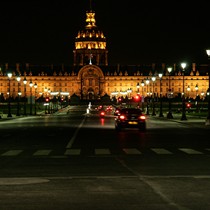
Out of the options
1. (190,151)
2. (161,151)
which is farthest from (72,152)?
(190,151)

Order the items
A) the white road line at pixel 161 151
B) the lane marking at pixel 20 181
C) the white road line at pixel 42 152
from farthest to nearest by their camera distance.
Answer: the white road line at pixel 161 151 < the white road line at pixel 42 152 < the lane marking at pixel 20 181

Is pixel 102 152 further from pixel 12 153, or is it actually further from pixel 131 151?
pixel 12 153

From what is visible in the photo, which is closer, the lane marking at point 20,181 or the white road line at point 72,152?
the lane marking at point 20,181

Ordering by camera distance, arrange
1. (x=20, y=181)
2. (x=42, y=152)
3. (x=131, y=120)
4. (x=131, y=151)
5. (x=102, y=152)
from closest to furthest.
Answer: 1. (x=20, y=181)
2. (x=102, y=152)
3. (x=42, y=152)
4. (x=131, y=151)
5. (x=131, y=120)

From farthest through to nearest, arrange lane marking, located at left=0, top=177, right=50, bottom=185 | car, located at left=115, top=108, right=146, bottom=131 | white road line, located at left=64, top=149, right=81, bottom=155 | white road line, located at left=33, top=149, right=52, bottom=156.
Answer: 1. car, located at left=115, top=108, right=146, bottom=131
2. white road line, located at left=64, top=149, right=81, bottom=155
3. white road line, located at left=33, top=149, right=52, bottom=156
4. lane marking, located at left=0, top=177, right=50, bottom=185

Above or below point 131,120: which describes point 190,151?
below

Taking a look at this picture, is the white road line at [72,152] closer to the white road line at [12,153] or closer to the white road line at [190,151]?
the white road line at [12,153]

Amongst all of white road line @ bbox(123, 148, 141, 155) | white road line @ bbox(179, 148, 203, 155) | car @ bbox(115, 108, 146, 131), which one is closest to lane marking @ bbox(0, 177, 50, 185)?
white road line @ bbox(123, 148, 141, 155)

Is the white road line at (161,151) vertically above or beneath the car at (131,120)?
beneath

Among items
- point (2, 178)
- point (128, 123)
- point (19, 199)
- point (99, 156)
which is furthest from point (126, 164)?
point (128, 123)

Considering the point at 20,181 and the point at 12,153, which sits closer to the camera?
the point at 20,181

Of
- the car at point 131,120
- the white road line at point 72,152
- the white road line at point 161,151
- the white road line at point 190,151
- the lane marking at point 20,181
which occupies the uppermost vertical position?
the car at point 131,120

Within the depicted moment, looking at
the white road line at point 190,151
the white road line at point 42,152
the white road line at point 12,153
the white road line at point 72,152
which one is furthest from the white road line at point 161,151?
the white road line at point 12,153

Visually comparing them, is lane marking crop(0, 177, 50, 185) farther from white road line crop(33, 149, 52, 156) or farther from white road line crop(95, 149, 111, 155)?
white road line crop(95, 149, 111, 155)
